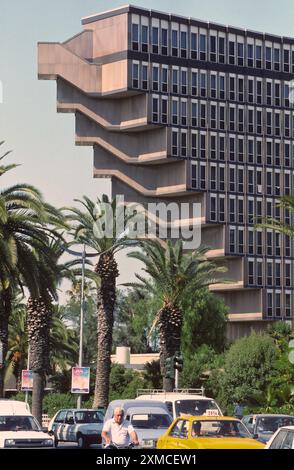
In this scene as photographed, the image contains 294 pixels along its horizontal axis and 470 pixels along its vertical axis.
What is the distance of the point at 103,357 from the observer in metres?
69.7

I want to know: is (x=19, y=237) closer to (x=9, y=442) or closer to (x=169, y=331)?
(x=9, y=442)

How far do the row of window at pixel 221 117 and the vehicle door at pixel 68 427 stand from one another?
272 feet

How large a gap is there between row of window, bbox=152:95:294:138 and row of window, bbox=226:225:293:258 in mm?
11018

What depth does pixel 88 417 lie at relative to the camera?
4022 centimetres

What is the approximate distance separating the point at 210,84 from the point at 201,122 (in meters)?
4.40

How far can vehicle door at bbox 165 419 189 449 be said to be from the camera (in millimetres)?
20797

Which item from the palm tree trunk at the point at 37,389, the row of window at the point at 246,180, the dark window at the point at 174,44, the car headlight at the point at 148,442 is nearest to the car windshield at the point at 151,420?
the car headlight at the point at 148,442

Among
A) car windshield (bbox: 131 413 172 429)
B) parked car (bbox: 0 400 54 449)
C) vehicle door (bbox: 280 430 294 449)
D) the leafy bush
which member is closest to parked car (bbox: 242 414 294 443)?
car windshield (bbox: 131 413 172 429)

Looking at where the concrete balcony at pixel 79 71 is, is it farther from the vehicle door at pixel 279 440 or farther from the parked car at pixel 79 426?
the vehicle door at pixel 279 440

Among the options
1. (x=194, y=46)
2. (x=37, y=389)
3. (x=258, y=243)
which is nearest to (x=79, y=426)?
(x=37, y=389)

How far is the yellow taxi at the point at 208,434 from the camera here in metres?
20.0

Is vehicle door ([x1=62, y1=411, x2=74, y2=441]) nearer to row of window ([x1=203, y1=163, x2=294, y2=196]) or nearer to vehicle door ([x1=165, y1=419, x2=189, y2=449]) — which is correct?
vehicle door ([x1=165, y1=419, x2=189, y2=449])
